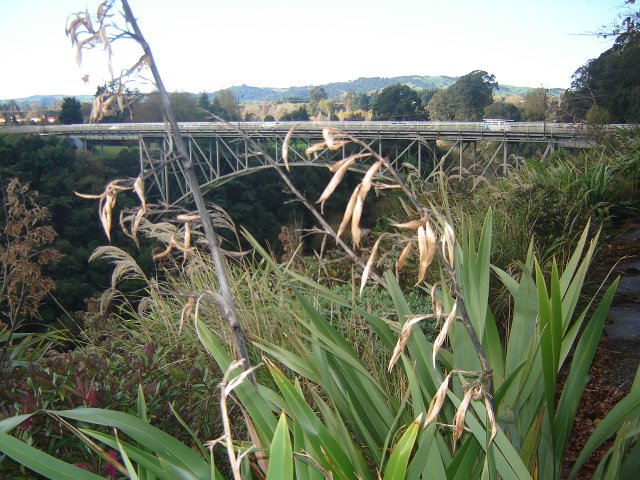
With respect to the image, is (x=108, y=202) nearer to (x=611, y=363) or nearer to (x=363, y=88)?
(x=611, y=363)

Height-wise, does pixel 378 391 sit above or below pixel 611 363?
above

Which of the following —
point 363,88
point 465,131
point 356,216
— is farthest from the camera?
point 363,88

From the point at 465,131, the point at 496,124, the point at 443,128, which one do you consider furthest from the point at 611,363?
the point at 443,128

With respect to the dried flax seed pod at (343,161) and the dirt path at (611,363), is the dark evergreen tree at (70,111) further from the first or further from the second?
the dried flax seed pod at (343,161)

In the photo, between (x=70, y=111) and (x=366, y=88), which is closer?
(x=366, y=88)

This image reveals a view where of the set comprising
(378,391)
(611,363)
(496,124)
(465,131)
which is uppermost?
(496,124)

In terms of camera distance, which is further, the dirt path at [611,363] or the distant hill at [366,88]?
the distant hill at [366,88]

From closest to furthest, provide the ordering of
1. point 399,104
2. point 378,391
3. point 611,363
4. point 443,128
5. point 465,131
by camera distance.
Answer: point 378,391
point 611,363
point 465,131
point 443,128
point 399,104

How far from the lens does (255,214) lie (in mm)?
21656

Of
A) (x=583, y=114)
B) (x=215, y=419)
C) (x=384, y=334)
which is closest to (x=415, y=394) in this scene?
(x=384, y=334)

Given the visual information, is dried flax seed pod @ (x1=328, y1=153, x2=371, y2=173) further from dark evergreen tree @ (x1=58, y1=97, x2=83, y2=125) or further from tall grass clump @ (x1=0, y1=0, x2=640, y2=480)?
dark evergreen tree @ (x1=58, y1=97, x2=83, y2=125)

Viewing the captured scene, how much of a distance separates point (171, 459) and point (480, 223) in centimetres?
340

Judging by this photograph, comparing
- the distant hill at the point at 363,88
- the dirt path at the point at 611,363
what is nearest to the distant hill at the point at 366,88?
the distant hill at the point at 363,88

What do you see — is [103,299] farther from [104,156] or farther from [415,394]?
[104,156]
